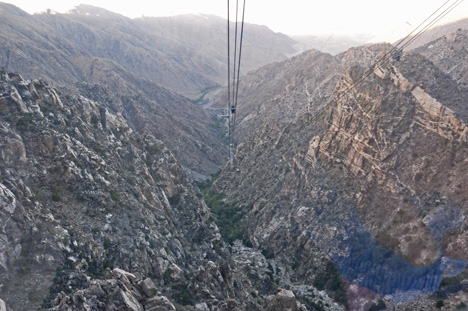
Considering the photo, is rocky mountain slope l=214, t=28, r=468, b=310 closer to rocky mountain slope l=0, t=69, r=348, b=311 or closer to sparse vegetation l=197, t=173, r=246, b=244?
sparse vegetation l=197, t=173, r=246, b=244

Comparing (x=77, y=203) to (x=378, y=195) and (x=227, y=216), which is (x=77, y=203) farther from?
(x=378, y=195)

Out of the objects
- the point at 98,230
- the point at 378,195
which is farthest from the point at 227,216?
the point at 98,230

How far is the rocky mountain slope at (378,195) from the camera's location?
3198 cm

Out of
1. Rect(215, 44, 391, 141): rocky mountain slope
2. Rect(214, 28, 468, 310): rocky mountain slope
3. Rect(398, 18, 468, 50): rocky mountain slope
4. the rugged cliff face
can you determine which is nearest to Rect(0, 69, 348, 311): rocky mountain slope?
the rugged cliff face

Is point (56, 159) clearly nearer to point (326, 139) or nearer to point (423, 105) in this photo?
point (326, 139)

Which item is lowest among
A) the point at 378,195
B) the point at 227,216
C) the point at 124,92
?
the point at 227,216

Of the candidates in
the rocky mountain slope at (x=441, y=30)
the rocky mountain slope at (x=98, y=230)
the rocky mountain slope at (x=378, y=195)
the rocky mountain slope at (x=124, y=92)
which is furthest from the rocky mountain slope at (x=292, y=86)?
the rocky mountain slope at (x=441, y=30)

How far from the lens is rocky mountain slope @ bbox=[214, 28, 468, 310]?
31984mm

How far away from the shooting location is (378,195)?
1556 inches

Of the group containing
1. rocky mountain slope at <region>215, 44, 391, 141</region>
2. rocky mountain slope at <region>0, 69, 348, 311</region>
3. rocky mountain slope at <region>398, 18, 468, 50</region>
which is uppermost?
rocky mountain slope at <region>398, 18, 468, 50</region>

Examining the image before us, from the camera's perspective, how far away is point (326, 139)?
1852 inches

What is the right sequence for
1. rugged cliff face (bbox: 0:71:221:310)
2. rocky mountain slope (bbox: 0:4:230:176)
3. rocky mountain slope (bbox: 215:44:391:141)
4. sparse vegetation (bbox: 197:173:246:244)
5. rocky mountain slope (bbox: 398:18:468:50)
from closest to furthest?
rugged cliff face (bbox: 0:71:221:310) → sparse vegetation (bbox: 197:173:246:244) → rocky mountain slope (bbox: 215:44:391:141) → rocky mountain slope (bbox: 0:4:230:176) → rocky mountain slope (bbox: 398:18:468:50)

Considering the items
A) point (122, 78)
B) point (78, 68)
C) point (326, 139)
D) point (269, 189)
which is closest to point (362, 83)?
point (326, 139)

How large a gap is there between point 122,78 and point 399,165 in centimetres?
9222
